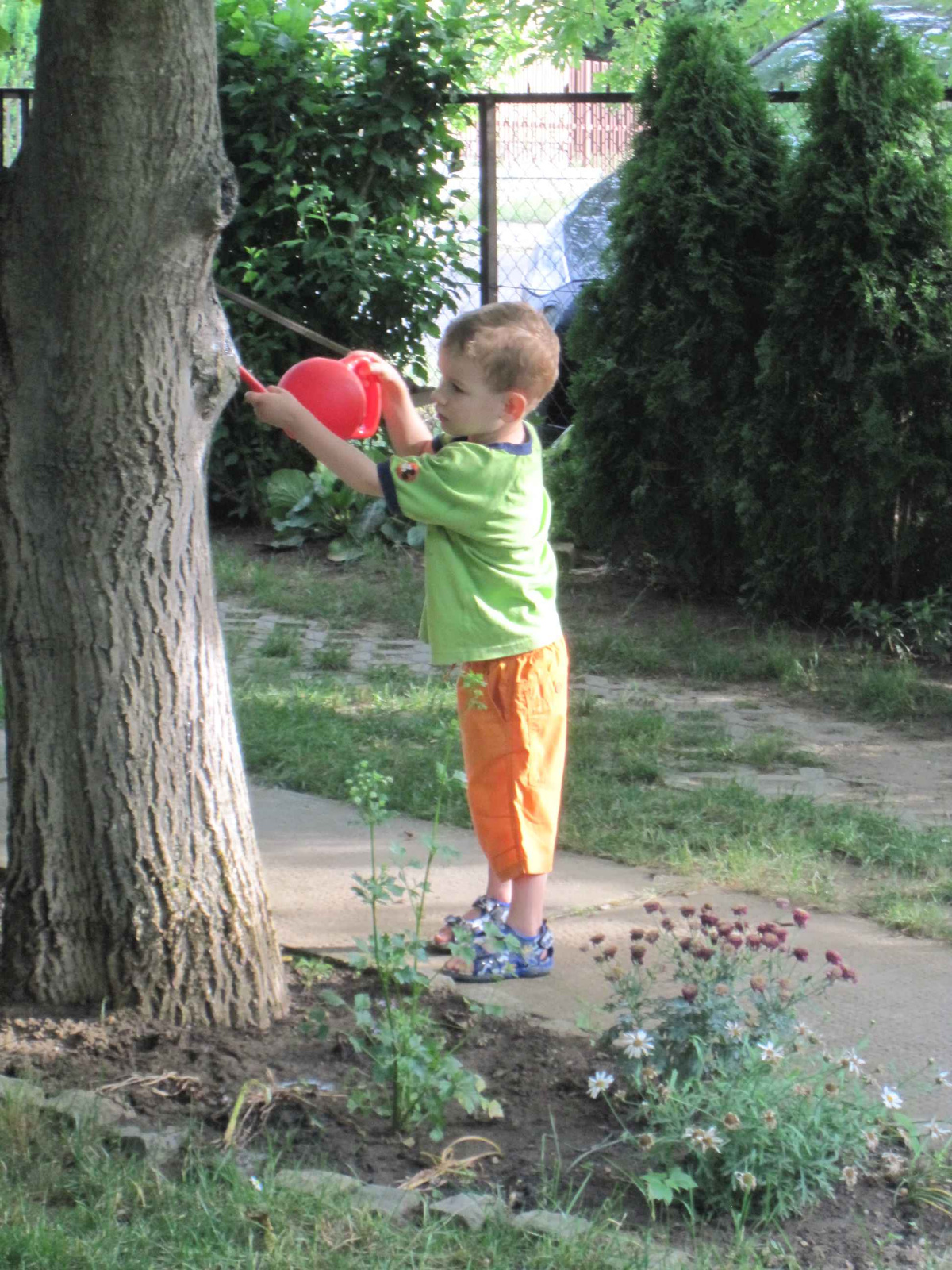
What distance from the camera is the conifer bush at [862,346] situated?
647 centimetres

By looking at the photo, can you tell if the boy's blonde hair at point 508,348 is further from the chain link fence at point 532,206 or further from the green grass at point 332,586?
the chain link fence at point 532,206

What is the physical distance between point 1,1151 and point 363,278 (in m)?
6.93

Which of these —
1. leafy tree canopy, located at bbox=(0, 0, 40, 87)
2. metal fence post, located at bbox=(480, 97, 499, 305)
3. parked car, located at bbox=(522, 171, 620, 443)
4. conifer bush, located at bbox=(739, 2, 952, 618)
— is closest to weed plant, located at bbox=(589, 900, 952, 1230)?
conifer bush, located at bbox=(739, 2, 952, 618)

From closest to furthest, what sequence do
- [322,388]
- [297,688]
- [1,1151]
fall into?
[1,1151]
[322,388]
[297,688]

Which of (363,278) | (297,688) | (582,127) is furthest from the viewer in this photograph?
(582,127)

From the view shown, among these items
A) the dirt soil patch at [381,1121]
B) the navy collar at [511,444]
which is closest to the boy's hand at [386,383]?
the navy collar at [511,444]

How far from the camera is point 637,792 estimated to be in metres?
4.65

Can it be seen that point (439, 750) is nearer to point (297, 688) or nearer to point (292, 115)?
point (297, 688)

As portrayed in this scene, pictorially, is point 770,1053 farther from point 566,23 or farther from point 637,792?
point 566,23

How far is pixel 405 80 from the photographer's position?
8.83 m

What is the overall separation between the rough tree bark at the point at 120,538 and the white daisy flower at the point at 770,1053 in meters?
1.01

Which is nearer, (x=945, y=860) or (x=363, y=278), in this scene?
(x=945, y=860)

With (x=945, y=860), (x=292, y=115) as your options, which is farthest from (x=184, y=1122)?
(x=292, y=115)

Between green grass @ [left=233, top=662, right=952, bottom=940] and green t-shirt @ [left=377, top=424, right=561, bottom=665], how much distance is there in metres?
1.02
